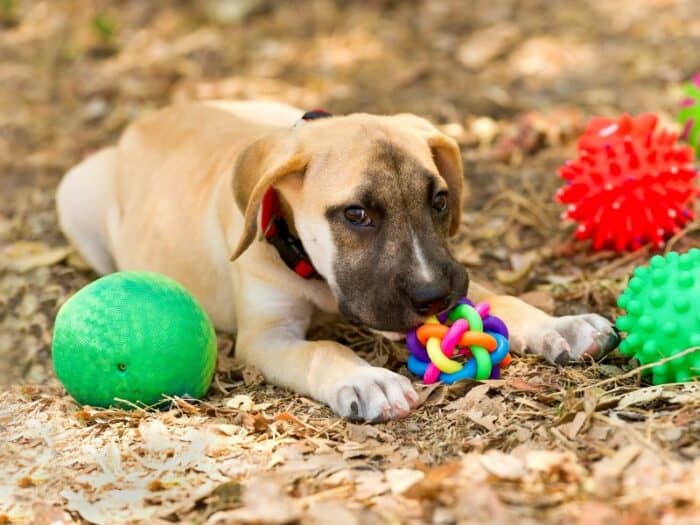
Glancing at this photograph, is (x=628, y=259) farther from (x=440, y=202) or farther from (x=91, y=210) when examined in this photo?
(x=91, y=210)

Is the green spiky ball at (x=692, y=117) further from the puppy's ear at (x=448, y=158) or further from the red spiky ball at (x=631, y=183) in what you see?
the puppy's ear at (x=448, y=158)

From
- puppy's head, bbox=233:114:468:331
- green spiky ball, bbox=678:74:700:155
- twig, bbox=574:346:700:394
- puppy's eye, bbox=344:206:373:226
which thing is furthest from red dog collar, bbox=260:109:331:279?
green spiky ball, bbox=678:74:700:155

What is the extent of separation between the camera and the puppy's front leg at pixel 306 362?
418 centimetres

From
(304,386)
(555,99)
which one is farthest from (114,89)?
(304,386)

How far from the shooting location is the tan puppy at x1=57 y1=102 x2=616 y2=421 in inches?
170

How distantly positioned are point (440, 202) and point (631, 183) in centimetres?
147

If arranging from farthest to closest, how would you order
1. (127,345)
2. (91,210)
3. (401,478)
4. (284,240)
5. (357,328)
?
(91,210) → (357,328) → (284,240) → (127,345) → (401,478)

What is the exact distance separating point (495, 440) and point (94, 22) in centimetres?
716

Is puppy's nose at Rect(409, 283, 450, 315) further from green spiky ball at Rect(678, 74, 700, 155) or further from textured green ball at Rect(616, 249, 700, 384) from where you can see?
green spiky ball at Rect(678, 74, 700, 155)

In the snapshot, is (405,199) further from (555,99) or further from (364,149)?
(555,99)

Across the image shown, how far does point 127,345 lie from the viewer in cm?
441

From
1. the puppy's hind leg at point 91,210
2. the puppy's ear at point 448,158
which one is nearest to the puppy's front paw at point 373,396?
the puppy's ear at point 448,158

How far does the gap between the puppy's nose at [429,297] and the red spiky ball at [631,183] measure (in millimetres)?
1705

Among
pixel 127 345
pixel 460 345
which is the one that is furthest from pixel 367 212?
pixel 127 345
